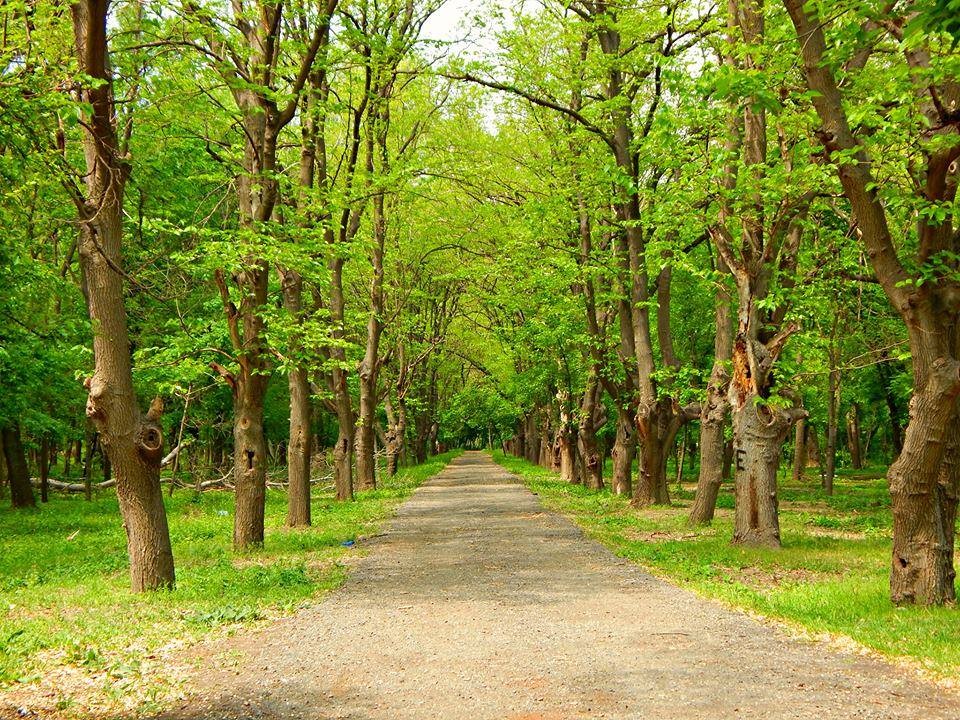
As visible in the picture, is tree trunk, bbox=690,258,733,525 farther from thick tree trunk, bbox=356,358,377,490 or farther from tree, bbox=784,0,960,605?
thick tree trunk, bbox=356,358,377,490

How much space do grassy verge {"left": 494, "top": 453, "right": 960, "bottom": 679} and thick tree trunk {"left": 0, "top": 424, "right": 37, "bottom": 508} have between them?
16912 mm

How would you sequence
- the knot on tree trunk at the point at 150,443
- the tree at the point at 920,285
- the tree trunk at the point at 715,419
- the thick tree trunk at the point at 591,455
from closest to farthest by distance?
the tree at the point at 920,285 → the knot on tree trunk at the point at 150,443 → the tree trunk at the point at 715,419 → the thick tree trunk at the point at 591,455

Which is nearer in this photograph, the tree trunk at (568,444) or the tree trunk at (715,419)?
the tree trunk at (715,419)

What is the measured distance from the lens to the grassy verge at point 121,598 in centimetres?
633

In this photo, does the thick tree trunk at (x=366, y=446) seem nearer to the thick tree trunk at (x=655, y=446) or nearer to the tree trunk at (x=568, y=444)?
the tree trunk at (x=568, y=444)

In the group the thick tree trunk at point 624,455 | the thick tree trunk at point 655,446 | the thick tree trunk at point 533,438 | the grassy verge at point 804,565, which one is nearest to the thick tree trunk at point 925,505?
the grassy verge at point 804,565

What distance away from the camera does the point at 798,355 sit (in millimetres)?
17250

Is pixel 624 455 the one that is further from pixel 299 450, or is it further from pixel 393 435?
pixel 393 435

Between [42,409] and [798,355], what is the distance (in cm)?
2427

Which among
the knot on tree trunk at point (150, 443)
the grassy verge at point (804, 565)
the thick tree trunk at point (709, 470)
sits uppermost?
the knot on tree trunk at point (150, 443)

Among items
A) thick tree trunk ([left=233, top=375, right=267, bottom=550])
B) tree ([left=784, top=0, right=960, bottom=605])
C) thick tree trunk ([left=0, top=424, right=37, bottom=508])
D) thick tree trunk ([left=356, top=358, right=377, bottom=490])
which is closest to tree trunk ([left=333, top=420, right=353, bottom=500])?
thick tree trunk ([left=356, top=358, right=377, bottom=490])

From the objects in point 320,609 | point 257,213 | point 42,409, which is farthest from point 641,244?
point 42,409

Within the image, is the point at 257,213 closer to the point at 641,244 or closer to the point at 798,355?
the point at 641,244

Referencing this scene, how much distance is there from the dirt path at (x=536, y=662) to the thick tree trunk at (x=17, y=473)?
1904 centimetres
